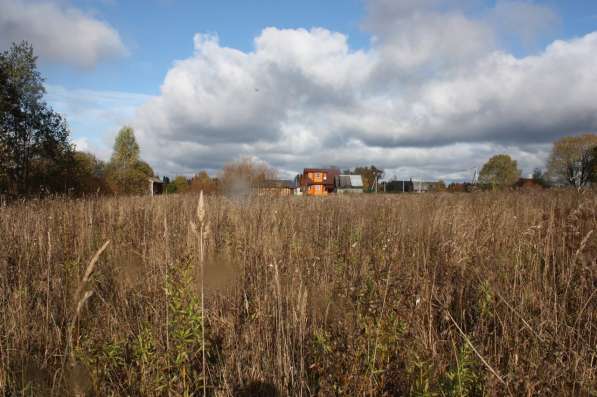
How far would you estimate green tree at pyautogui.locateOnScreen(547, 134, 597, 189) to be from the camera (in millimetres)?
57053

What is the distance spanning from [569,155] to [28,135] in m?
74.0

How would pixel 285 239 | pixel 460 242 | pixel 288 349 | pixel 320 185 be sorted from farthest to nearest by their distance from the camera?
pixel 320 185 < pixel 285 239 < pixel 460 242 < pixel 288 349

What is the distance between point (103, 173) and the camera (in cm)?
5059

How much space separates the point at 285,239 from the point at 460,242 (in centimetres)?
218

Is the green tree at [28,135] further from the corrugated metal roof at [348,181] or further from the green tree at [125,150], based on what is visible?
the corrugated metal roof at [348,181]

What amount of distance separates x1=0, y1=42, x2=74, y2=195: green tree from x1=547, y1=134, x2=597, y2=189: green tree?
67.8 metres

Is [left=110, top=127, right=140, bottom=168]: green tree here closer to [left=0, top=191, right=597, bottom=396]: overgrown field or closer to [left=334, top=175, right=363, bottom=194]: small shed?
[left=334, top=175, right=363, bottom=194]: small shed

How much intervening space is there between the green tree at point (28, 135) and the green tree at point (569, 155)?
223 feet

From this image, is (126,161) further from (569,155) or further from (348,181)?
(569,155)

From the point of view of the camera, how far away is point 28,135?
19.5 m

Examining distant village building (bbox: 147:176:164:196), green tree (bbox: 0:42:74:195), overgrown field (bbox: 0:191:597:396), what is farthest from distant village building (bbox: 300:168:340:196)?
overgrown field (bbox: 0:191:597:396)

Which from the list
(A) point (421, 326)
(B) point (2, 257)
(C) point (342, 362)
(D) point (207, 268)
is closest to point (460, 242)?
(A) point (421, 326)

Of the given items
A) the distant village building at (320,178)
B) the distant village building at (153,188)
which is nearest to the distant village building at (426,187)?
the distant village building at (153,188)

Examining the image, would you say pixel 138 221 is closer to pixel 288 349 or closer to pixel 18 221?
pixel 18 221
